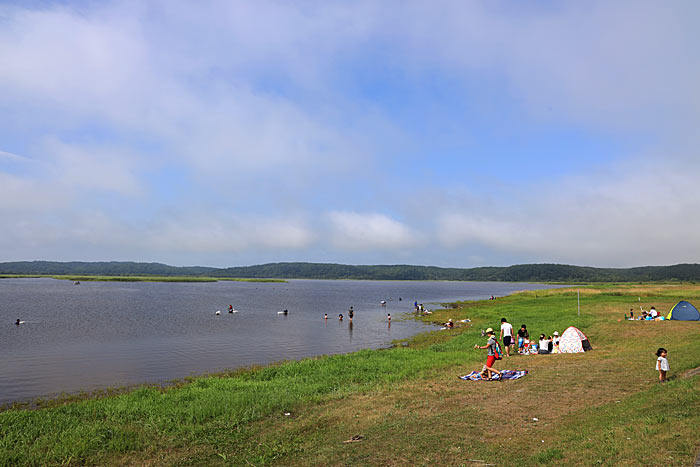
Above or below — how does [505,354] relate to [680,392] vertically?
below

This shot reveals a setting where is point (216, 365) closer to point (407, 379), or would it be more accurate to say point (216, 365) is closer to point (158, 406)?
point (158, 406)

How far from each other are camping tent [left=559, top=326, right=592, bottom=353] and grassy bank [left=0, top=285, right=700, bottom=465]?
357cm

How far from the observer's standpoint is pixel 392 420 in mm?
14727

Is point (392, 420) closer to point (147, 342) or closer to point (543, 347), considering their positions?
point (543, 347)

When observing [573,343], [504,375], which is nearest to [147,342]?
[504,375]

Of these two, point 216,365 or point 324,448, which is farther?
point 216,365

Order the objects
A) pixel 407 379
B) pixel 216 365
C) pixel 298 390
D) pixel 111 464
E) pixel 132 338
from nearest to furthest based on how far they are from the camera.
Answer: pixel 111 464 < pixel 298 390 < pixel 407 379 < pixel 216 365 < pixel 132 338

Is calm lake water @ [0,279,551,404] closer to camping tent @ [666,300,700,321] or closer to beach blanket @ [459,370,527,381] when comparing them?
beach blanket @ [459,370,527,381]

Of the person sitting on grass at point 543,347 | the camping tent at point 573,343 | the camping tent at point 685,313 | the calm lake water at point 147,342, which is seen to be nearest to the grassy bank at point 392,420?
the camping tent at point 573,343

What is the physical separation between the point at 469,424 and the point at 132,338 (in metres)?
38.5

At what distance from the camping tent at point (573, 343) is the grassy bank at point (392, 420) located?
357 cm

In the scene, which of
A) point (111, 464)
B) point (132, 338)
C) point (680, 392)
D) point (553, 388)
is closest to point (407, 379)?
point (553, 388)

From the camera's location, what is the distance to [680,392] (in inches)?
526

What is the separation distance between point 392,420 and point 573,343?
19045mm
